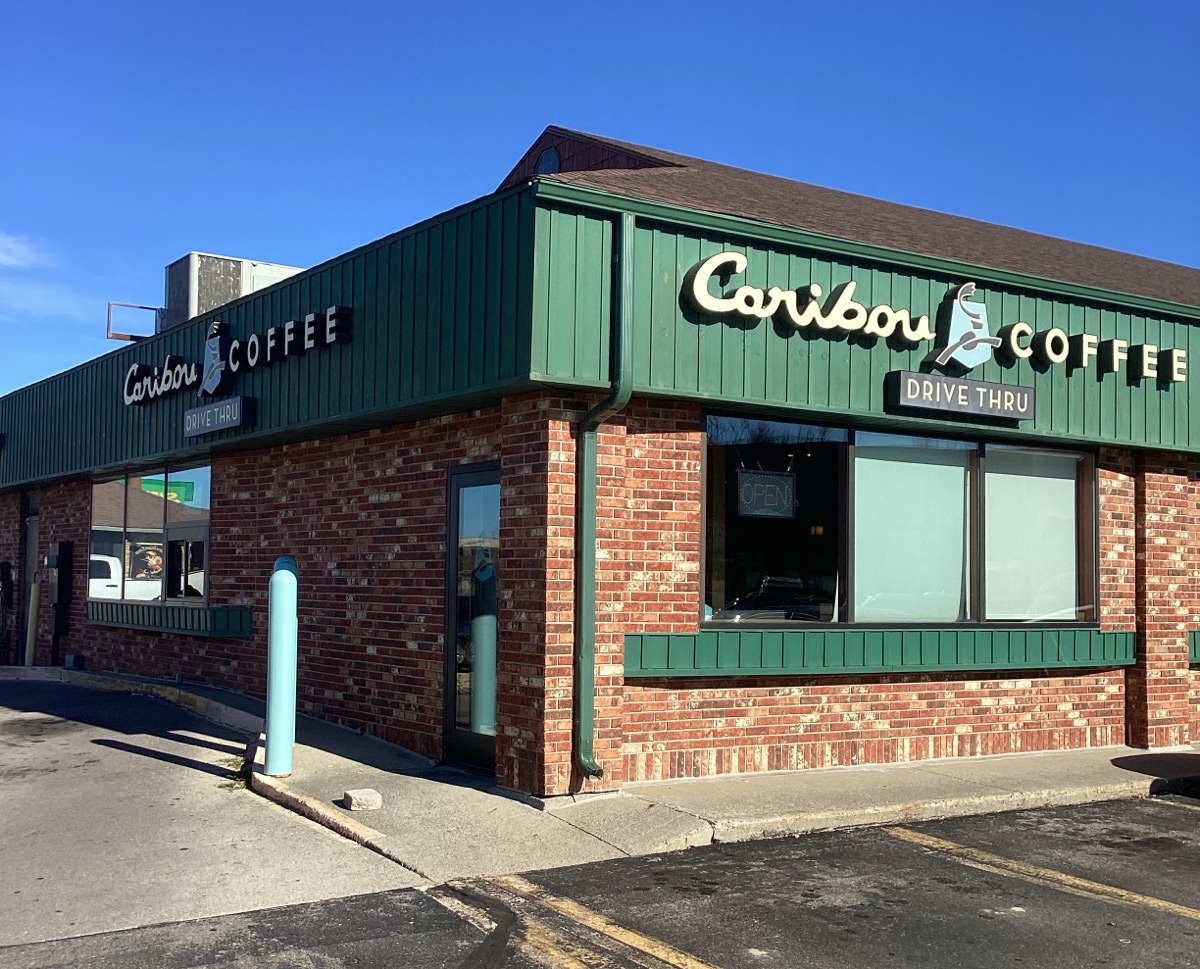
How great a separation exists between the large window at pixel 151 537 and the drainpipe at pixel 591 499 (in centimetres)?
663

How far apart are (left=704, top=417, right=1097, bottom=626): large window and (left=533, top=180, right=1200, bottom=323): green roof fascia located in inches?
57.8

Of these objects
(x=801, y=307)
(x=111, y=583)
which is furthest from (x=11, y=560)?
(x=801, y=307)

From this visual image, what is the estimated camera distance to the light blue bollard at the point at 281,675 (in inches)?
366

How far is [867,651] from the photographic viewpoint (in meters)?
10.2

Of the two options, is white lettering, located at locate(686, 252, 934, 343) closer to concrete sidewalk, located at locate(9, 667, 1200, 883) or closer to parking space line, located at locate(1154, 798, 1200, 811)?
concrete sidewalk, located at locate(9, 667, 1200, 883)

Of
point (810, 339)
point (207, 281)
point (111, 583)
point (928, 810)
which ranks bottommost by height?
point (928, 810)

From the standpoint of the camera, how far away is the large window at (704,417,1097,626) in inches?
391

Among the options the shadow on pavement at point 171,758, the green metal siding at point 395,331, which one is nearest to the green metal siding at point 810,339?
the green metal siding at point 395,331

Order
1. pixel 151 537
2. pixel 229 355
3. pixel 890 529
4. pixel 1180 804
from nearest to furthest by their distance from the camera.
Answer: pixel 1180 804
pixel 890 529
pixel 229 355
pixel 151 537

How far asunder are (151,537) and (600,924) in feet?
35.9

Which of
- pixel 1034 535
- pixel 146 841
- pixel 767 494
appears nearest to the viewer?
pixel 146 841

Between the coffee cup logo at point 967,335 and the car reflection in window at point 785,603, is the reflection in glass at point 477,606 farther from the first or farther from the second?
the coffee cup logo at point 967,335

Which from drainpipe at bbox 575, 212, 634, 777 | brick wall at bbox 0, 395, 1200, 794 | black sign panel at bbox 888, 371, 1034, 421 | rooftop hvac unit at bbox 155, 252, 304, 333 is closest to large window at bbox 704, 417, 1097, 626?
brick wall at bbox 0, 395, 1200, 794

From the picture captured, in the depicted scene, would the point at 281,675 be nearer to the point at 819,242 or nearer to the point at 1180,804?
the point at 819,242
